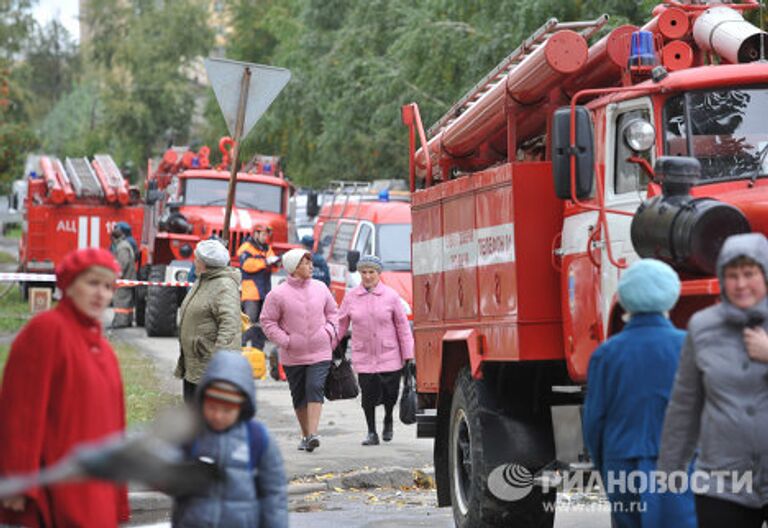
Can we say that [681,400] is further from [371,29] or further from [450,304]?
[371,29]

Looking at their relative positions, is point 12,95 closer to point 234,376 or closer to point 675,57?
point 675,57

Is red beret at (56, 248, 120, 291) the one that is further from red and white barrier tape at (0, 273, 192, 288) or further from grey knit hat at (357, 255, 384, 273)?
red and white barrier tape at (0, 273, 192, 288)

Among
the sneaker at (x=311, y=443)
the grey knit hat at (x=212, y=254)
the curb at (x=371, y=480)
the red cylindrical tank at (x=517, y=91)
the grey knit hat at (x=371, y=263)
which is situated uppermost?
the red cylindrical tank at (x=517, y=91)

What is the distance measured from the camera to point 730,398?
6887 millimetres

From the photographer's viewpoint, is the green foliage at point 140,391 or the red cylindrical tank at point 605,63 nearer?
the red cylindrical tank at point 605,63

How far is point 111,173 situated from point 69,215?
2604mm

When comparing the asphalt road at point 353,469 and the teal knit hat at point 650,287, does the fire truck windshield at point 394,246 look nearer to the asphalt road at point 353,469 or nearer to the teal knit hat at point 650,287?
the asphalt road at point 353,469

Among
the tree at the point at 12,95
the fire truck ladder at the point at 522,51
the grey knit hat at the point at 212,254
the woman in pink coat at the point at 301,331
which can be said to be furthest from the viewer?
the tree at the point at 12,95

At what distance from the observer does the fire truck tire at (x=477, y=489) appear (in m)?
10.4

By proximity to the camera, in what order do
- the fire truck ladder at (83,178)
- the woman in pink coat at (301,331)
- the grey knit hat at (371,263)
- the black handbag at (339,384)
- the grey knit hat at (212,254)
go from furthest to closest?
the fire truck ladder at (83,178) < the grey knit hat at (371,263) < the black handbag at (339,384) < the woman in pink coat at (301,331) < the grey knit hat at (212,254)

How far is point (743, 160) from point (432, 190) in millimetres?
3233

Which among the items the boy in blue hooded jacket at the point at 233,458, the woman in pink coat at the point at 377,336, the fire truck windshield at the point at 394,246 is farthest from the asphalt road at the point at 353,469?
the boy in blue hooded jacket at the point at 233,458

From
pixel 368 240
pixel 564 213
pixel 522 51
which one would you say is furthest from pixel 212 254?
pixel 368 240

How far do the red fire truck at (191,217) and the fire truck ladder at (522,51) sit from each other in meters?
15.3
